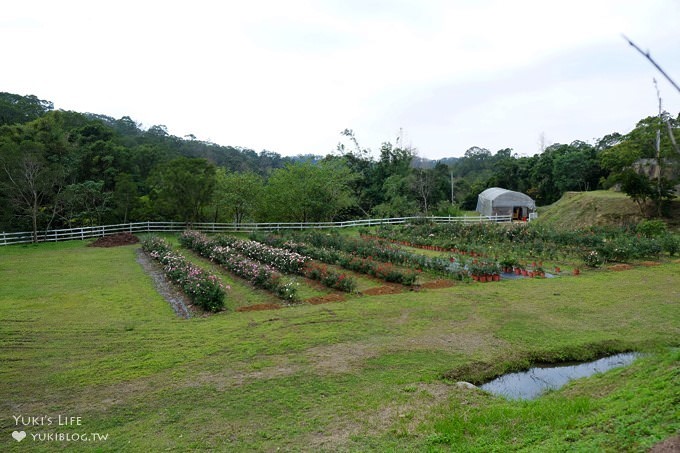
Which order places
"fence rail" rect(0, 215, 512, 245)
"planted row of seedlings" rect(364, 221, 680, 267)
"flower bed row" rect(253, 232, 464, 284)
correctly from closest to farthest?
"flower bed row" rect(253, 232, 464, 284), "planted row of seedlings" rect(364, 221, 680, 267), "fence rail" rect(0, 215, 512, 245)

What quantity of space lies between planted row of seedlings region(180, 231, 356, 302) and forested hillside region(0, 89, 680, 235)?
1068 centimetres

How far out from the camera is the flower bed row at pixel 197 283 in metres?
9.88

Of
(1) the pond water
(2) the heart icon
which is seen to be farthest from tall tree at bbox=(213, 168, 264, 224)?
(1) the pond water

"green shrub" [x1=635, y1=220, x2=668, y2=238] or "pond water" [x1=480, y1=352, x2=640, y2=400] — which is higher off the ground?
"green shrub" [x1=635, y1=220, x2=668, y2=238]

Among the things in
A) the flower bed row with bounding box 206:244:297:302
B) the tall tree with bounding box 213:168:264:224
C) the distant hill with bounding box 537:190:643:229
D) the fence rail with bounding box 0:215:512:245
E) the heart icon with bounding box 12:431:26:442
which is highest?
the tall tree with bounding box 213:168:264:224

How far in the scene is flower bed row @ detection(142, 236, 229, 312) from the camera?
389 inches

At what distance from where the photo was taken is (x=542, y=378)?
20.6 ft

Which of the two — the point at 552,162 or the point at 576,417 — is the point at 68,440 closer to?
the point at 576,417

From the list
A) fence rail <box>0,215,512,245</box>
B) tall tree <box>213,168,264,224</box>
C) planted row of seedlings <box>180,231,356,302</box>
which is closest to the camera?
planted row of seedlings <box>180,231,356,302</box>

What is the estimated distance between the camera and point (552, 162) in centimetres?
4128

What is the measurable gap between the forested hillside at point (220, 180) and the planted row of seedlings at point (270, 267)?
35.0 ft

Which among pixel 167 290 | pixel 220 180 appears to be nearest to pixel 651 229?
pixel 167 290

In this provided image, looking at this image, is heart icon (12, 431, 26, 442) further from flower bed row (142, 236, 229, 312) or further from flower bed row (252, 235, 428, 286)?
flower bed row (252, 235, 428, 286)

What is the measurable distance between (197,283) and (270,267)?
3923 millimetres
